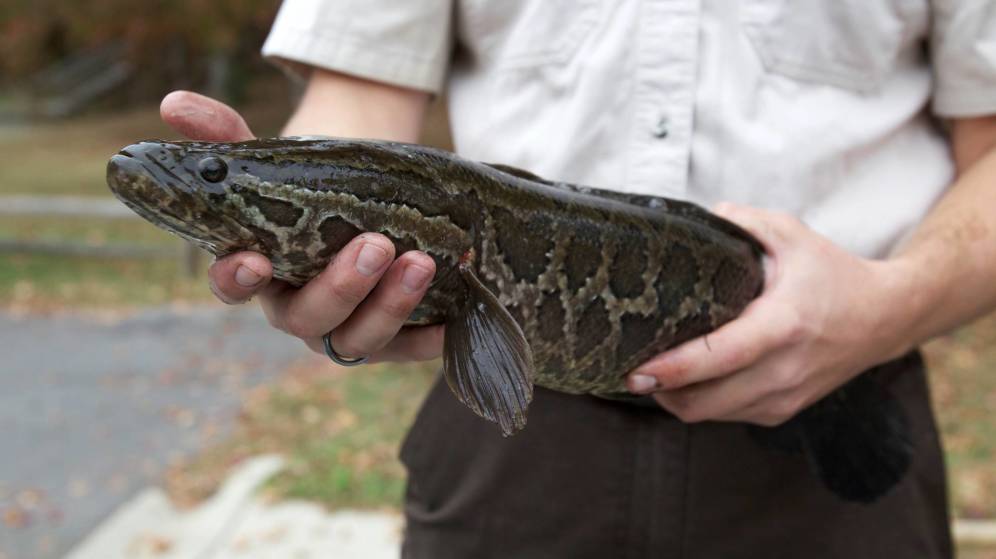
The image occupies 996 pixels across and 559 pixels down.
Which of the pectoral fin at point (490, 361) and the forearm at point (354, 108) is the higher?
the forearm at point (354, 108)

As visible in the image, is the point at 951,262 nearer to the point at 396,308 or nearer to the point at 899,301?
the point at 899,301

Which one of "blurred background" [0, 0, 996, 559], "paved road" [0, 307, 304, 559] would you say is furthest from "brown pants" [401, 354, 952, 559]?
"paved road" [0, 307, 304, 559]

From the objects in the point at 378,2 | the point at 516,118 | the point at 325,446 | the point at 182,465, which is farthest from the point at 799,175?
the point at 182,465

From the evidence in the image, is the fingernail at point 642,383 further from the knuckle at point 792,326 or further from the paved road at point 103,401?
the paved road at point 103,401

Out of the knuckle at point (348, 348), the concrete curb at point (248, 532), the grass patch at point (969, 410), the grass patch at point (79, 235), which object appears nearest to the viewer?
the knuckle at point (348, 348)

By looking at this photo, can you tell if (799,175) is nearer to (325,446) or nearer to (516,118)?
(516,118)

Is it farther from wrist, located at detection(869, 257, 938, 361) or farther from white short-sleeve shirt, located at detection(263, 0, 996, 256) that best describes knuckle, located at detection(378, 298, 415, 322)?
wrist, located at detection(869, 257, 938, 361)

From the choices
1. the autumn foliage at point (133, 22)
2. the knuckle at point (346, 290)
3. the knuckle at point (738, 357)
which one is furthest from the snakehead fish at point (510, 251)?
the autumn foliage at point (133, 22)

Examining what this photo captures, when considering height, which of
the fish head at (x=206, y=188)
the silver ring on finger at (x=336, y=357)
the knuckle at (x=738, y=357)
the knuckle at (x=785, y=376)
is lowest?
the knuckle at (x=785, y=376)
